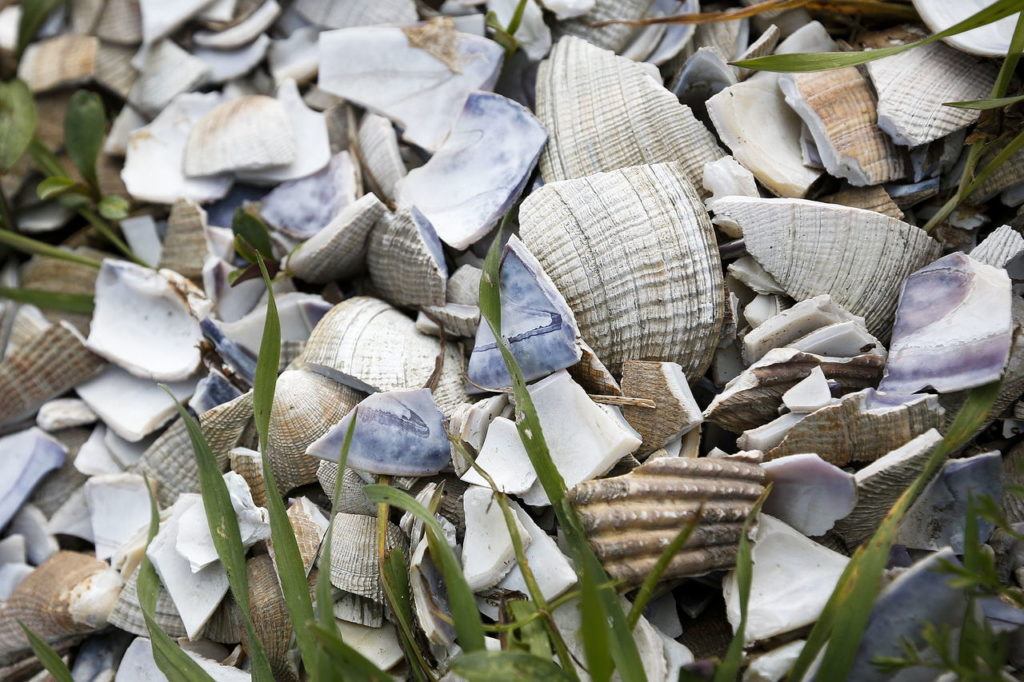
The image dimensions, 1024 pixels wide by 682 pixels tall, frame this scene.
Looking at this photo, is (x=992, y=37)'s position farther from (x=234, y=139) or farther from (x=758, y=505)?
(x=234, y=139)

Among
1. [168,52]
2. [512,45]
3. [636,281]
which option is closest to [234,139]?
[168,52]

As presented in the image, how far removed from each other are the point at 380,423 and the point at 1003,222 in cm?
78

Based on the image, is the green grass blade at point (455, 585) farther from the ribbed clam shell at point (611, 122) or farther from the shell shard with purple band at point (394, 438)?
the ribbed clam shell at point (611, 122)

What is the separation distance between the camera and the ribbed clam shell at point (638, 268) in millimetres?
919

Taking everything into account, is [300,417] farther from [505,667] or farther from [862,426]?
[862,426]

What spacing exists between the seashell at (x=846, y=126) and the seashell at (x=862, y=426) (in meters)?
0.29

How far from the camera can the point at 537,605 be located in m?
0.78

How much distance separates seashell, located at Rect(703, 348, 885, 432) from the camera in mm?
876

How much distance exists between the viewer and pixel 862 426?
0.82m

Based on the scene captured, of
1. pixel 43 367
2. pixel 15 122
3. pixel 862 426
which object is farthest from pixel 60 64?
pixel 862 426

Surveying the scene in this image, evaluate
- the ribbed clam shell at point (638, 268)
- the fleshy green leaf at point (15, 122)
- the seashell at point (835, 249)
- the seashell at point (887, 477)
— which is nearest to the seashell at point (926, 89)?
the seashell at point (835, 249)

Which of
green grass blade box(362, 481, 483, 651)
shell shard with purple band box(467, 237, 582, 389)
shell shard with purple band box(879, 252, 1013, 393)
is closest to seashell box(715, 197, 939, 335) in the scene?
shell shard with purple band box(879, 252, 1013, 393)

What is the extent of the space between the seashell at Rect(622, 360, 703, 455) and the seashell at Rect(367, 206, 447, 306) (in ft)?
0.91

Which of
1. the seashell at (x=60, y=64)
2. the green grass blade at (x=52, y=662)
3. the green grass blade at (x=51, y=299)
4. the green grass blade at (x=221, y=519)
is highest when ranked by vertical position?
the seashell at (x=60, y=64)
